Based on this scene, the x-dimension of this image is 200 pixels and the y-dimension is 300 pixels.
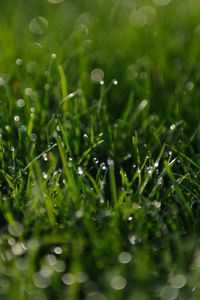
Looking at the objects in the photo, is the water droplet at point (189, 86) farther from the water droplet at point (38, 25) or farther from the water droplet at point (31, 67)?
the water droplet at point (38, 25)

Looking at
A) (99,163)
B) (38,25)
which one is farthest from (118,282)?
(38,25)

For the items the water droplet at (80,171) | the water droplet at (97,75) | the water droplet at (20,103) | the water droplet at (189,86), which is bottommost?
the water droplet at (189,86)

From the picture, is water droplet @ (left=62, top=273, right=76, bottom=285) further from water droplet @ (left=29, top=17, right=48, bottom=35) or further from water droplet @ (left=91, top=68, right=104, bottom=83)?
water droplet @ (left=29, top=17, right=48, bottom=35)

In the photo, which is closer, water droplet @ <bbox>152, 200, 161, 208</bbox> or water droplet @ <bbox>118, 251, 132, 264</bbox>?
water droplet @ <bbox>118, 251, 132, 264</bbox>

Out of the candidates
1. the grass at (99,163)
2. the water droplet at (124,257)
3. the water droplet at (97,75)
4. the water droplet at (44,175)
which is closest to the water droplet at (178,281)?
the grass at (99,163)

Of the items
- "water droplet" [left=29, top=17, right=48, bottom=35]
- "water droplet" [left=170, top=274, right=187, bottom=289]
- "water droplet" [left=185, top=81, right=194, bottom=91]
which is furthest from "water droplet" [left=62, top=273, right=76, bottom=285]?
"water droplet" [left=29, top=17, right=48, bottom=35]

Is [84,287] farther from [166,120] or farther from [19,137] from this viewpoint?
[166,120]

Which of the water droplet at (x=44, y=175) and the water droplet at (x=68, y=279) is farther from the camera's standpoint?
the water droplet at (x=44, y=175)

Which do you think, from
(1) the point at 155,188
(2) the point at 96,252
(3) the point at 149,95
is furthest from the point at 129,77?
(2) the point at 96,252

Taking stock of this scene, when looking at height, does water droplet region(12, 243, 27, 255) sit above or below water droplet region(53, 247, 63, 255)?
above

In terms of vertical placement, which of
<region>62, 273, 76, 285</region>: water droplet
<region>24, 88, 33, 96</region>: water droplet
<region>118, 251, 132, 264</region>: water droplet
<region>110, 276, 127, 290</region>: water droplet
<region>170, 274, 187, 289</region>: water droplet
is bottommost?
<region>170, 274, 187, 289</region>: water droplet
